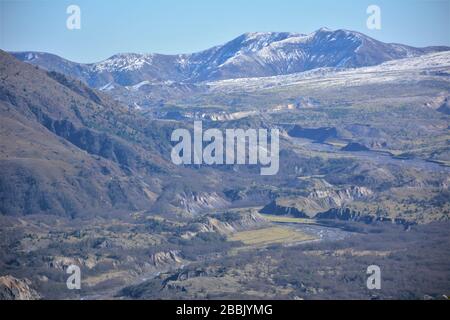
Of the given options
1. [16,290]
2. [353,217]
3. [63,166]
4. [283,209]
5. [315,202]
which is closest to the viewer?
[16,290]

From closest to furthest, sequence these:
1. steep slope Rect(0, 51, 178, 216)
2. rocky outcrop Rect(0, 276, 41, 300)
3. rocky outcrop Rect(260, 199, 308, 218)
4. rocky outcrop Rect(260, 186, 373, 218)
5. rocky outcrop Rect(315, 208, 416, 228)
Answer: rocky outcrop Rect(0, 276, 41, 300), rocky outcrop Rect(315, 208, 416, 228), steep slope Rect(0, 51, 178, 216), rocky outcrop Rect(260, 199, 308, 218), rocky outcrop Rect(260, 186, 373, 218)

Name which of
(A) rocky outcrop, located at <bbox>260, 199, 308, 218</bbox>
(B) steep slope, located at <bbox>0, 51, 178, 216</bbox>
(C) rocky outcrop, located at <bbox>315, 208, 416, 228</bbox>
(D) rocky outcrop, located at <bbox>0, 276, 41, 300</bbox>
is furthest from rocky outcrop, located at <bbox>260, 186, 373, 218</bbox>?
(D) rocky outcrop, located at <bbox>0, 276, 41, 300</bbox>

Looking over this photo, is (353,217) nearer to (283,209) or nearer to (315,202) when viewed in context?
(283,209)

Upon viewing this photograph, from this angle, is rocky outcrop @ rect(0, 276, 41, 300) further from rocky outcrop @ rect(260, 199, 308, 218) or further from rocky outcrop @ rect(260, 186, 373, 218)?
rocky outcrop @ rect(260, 186, 373, 218)

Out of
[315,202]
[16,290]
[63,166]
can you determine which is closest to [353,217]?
[315,202]

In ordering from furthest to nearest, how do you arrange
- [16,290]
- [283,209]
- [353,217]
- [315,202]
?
1. [315,202]
2. [283,209]
3. [353,217]
4. [16,290]

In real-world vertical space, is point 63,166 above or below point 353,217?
above

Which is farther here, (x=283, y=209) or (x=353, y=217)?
(x=283, y=209)
